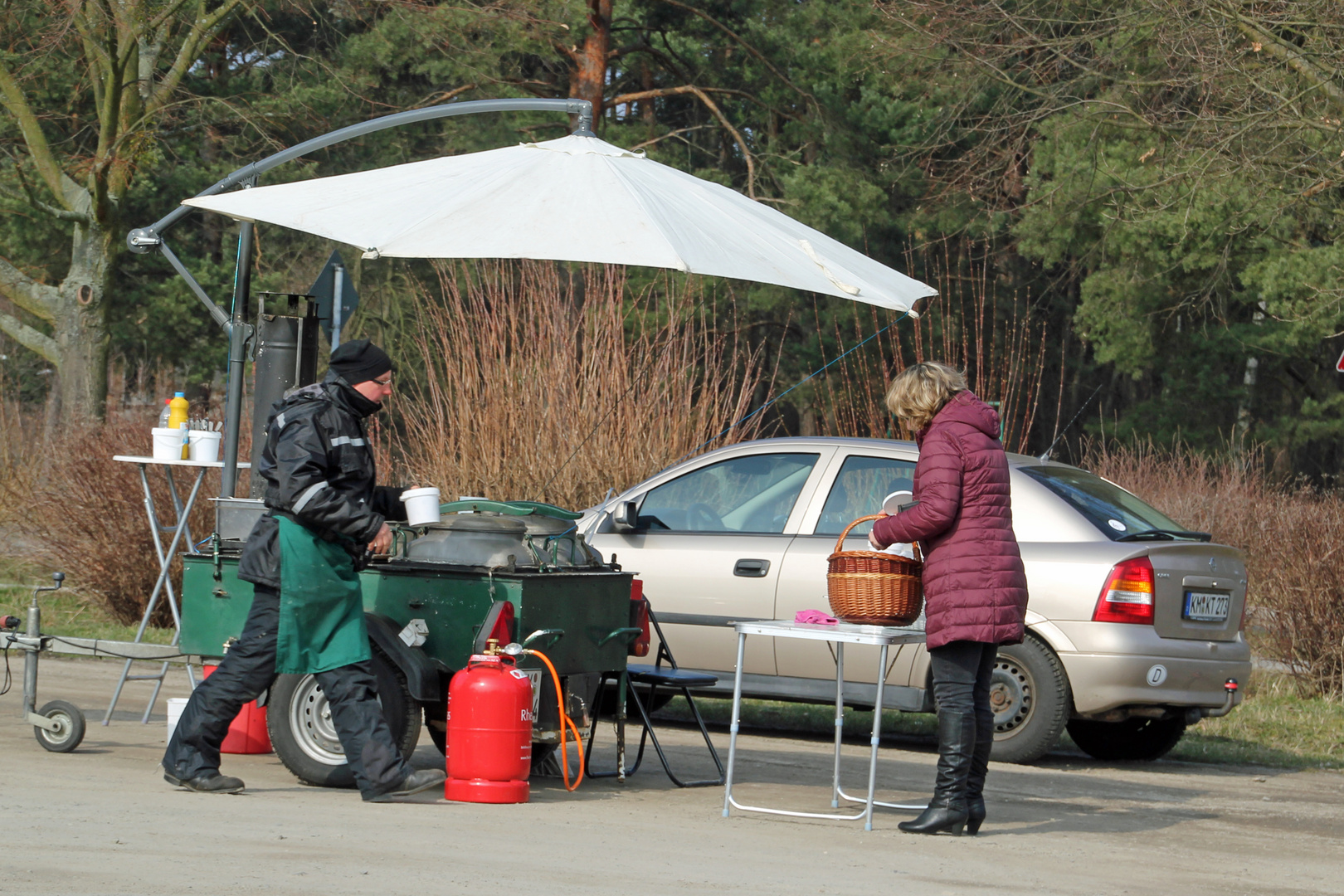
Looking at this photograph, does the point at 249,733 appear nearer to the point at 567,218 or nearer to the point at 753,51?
the point at 567,218

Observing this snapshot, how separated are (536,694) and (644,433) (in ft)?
22.3

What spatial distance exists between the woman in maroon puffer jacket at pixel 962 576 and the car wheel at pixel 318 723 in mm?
2159

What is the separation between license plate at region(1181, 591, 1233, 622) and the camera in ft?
29.7

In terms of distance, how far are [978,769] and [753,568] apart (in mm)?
2795

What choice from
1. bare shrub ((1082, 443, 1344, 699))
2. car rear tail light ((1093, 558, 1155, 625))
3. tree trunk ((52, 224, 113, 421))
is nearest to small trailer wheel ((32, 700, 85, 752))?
car rear tail light ((1093, 558, 1155, 625))

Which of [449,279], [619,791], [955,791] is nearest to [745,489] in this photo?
[619,791]

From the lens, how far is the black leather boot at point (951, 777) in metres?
6.73

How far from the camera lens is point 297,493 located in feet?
22.0

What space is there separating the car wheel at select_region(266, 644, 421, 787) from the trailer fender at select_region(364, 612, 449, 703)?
0.06 metres

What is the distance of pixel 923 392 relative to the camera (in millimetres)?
6902

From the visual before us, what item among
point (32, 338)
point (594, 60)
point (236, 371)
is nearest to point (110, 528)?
point (236, 371)

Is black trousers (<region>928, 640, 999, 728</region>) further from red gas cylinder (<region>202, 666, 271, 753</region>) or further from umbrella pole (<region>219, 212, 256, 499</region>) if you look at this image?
umbrella pole (<region>219, 212, 256, 499</region>)

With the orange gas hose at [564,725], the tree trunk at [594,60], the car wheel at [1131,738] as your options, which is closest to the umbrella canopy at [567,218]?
the orange gas hose at [564,725]

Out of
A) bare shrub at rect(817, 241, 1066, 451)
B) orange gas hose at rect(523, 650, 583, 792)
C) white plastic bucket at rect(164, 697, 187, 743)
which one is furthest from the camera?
bare shrub at rect(817, 241, 1066, 451)
